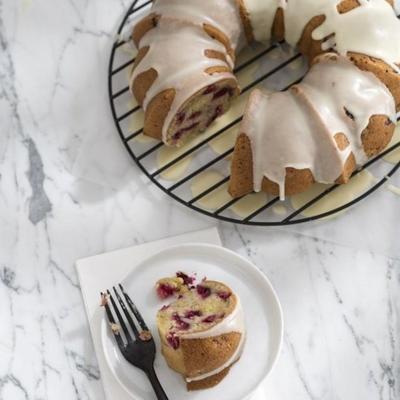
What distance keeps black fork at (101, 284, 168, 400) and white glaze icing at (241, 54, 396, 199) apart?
36 centimetres

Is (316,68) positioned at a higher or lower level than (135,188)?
higher

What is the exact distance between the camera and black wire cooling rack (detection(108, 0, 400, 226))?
5.52 feet

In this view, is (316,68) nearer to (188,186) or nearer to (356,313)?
(188,186)

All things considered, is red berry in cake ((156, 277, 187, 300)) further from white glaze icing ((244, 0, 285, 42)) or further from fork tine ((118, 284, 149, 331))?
white glaze icing ((244, 0, 285, 42))

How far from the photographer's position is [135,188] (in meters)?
1.74

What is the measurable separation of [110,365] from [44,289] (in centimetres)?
23

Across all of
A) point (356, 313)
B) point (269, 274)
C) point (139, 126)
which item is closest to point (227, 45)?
point (139, 126)

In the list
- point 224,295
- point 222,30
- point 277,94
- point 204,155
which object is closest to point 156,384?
point 224,295

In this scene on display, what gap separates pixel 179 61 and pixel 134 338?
56cm

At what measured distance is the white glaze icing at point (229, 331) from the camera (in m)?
1.47

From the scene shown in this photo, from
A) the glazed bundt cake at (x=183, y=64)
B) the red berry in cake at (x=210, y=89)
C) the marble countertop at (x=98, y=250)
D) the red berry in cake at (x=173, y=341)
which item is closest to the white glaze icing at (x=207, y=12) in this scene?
the glazed bundt cake at (x=183, y=64)

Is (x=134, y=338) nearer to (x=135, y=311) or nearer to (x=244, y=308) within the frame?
(x=135, y=311)

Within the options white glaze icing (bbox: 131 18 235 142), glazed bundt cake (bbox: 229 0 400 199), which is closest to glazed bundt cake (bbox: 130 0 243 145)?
white glaze icing (bbox: 131 18 235 142)

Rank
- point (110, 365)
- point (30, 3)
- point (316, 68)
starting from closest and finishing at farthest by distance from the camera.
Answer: point (110, 365) → point (316, 68) → point (30, 3)
